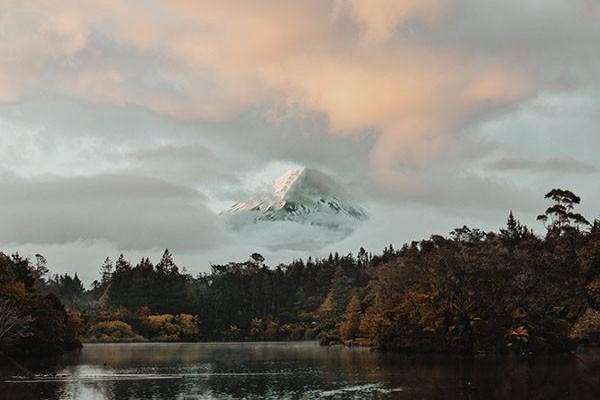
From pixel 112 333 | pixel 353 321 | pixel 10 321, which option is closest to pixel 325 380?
pixel 10 321

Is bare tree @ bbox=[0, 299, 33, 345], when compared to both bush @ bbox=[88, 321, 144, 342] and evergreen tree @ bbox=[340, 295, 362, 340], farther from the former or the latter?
bush @ bbox=[88, 321, 144, 342]

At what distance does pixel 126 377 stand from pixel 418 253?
5921 cm

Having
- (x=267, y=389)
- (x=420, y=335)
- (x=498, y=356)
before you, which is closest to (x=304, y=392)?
(x=267, y=389)

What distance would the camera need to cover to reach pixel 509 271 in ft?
325

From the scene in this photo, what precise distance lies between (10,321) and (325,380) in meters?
39.2

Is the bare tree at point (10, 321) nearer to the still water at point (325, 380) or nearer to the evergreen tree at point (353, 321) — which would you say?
the still water at point (325, 380)

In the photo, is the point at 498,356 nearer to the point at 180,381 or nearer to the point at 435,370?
the point at 435,370

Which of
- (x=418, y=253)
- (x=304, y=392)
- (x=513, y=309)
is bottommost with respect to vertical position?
(x=304, y=392)

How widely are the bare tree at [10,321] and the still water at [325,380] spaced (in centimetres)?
502

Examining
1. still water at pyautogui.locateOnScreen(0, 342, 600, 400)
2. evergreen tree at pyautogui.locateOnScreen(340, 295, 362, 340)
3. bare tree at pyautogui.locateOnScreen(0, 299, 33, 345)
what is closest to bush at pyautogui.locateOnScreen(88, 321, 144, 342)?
evergreen tree at pyautogui.locateOnScreen(340, 295, 362, 340)

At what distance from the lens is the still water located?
Result: 52562 mm

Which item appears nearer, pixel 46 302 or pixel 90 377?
pixel 90 377

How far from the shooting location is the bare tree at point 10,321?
8019 centimetres

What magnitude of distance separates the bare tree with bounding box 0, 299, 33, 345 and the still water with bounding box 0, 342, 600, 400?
198 inches
